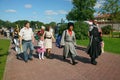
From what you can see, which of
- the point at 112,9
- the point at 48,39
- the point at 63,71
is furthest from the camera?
the point at 112,9

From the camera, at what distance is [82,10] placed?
75.1 meters

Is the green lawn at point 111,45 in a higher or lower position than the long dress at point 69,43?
lower

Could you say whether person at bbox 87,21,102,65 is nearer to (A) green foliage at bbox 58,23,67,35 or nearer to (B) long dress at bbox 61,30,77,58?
(B) long dress at bbox 61,30,77,58

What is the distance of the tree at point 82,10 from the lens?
74.6 m

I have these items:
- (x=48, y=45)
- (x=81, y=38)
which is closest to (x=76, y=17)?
(x=81, y=38)

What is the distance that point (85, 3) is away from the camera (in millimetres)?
75562

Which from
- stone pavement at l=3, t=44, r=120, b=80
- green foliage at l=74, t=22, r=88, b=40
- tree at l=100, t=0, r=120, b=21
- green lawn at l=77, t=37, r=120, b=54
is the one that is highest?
tree at l=100, t=0, r=120, b=21

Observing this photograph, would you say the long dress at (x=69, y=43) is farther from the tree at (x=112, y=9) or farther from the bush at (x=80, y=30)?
the tree at (x=112, y=9)

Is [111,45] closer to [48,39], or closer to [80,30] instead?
[80,30]

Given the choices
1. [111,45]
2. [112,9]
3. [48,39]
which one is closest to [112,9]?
[112,9]

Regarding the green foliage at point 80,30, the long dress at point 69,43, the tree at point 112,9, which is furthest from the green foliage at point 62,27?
the long dress at point 69,43

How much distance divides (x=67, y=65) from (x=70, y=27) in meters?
1.69

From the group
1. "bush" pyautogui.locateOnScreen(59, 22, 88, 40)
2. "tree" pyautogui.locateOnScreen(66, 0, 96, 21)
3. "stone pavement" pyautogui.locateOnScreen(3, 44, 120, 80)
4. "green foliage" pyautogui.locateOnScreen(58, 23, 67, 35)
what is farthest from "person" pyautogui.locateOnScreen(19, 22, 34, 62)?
"tree" pyautogui.locateOnScreen(66, 0, 96, 21)

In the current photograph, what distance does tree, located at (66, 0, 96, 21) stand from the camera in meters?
74.6
